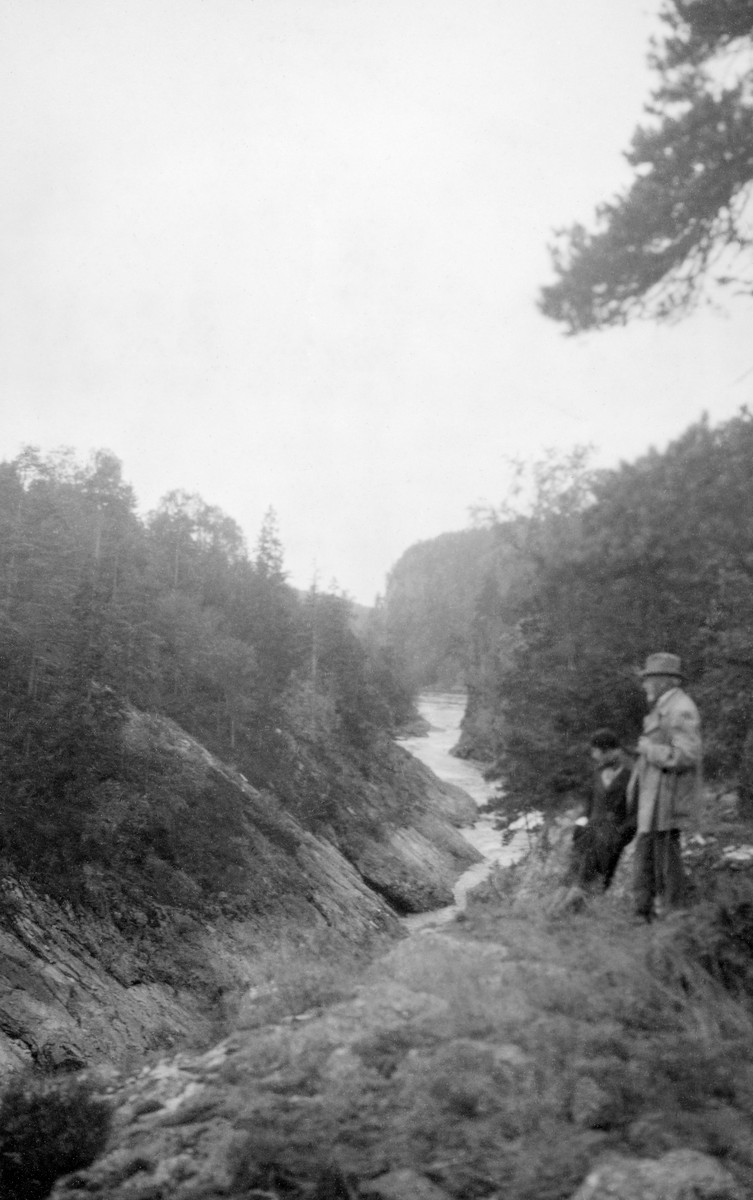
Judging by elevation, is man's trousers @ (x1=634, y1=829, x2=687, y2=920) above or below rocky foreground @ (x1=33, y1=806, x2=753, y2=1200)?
above

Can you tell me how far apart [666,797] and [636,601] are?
417 centimetres

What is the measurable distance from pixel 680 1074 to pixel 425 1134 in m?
1.33

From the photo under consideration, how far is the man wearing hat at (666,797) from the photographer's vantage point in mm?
5988

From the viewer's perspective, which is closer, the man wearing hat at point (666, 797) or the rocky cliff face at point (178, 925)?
the man wearing hat at point (666, 797)

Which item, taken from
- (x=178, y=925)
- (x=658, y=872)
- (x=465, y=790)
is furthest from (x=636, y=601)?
(x=465, y=790)

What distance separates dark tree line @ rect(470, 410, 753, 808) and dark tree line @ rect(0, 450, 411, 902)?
1504 cm

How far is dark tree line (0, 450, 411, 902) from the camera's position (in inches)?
906

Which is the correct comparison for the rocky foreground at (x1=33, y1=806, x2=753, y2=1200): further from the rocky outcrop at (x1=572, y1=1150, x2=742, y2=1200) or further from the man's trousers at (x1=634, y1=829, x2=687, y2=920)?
the man's trousers at (x1=634, y1=829, x2=687, y2=920)

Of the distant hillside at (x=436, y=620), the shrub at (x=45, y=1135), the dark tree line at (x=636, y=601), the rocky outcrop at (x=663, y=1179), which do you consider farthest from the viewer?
the distant hillside at (x=436, y=620)

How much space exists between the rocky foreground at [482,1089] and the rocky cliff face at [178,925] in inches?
70.7

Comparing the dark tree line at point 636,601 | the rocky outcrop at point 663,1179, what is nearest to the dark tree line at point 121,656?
the dark tree line at point 636,601

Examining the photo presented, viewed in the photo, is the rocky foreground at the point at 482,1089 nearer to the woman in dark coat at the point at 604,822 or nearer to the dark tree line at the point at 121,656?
the woman in dark coat at the point at 604,822

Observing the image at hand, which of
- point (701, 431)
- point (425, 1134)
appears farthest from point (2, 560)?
point (425, 1134)

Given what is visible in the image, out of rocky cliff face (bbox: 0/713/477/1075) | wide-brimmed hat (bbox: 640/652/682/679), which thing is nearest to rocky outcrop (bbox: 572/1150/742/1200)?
wide-brimmed hat (bbox: 640/652/682/679)
